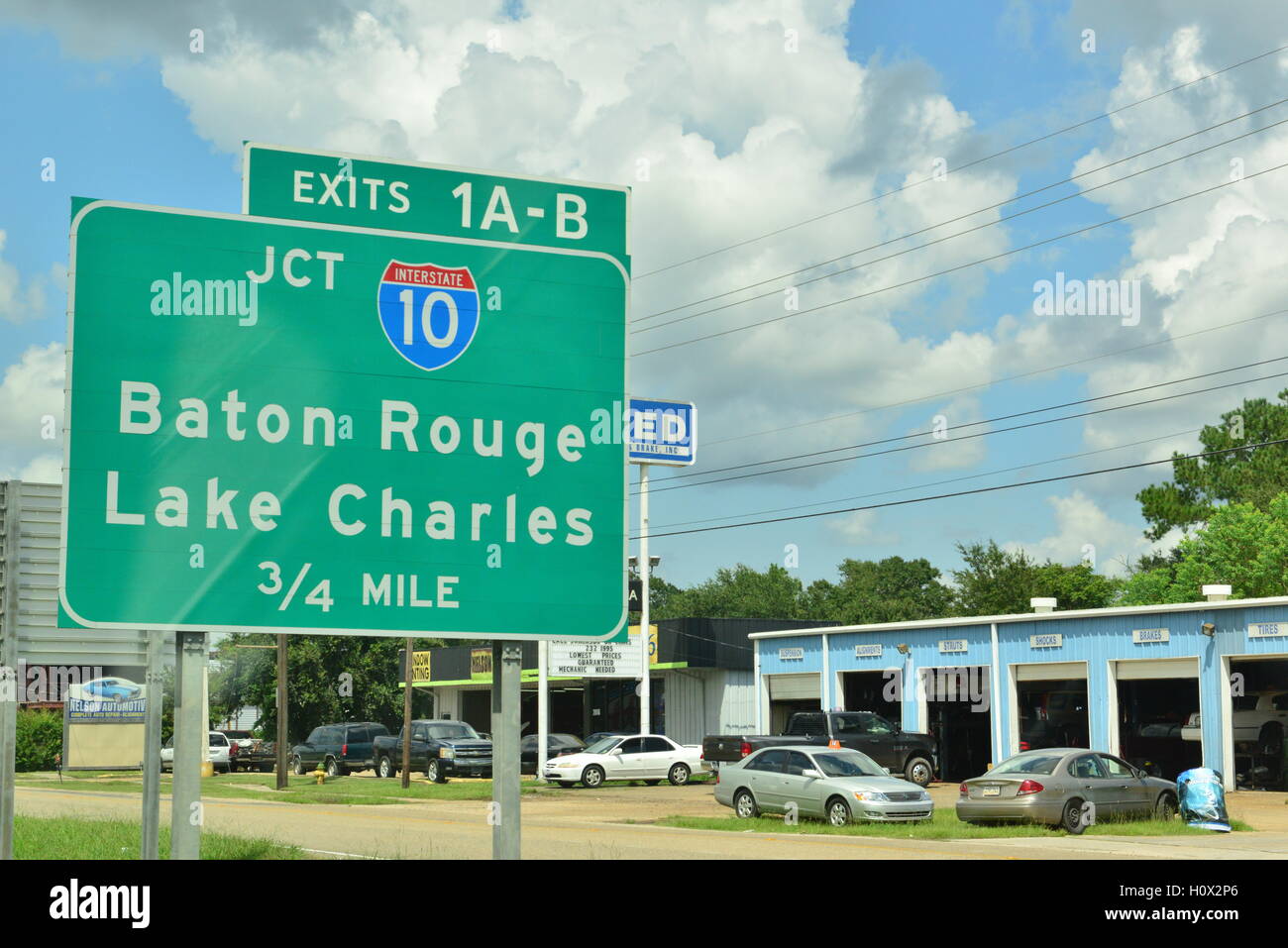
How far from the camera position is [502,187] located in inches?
340

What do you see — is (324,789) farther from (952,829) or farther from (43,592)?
(43,592)

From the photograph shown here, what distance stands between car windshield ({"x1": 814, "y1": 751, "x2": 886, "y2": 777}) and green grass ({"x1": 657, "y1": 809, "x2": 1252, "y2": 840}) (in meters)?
0.98

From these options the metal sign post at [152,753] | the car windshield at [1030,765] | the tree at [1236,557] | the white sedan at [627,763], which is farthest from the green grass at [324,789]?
the tree at [1236,557]

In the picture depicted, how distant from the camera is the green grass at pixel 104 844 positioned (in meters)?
17.2

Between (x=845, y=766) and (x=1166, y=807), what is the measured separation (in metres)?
5.96

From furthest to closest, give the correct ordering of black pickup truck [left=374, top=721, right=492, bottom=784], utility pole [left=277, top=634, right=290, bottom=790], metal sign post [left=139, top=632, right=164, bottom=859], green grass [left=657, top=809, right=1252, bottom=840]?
black pickup truck [left=374, top=721, right=492, bottom=784], utility pole [left=277, top=634, right=290, bottom=790], green grass [left=657, top=809, right=1252, bottom=840], metal sign post [left=139, top=632, right=164, bottom=859]

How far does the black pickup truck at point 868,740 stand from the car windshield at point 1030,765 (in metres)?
12.4

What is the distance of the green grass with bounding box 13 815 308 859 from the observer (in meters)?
17.2

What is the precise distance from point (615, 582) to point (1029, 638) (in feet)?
117

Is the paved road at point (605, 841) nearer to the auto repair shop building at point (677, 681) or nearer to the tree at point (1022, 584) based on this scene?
the auto repair shop building at point (677, 681)

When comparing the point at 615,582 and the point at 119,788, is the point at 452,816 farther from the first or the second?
the point at 615,582

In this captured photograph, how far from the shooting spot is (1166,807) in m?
27.1

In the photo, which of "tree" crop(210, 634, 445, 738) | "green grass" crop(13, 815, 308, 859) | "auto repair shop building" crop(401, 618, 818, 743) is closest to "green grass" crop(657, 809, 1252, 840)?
"green grass" crop(13, 815, 308, 859)

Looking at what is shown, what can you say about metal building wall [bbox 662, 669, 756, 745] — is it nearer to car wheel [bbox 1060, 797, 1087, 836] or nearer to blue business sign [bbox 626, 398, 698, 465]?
blue business sign [bbox 626, 398, 698, 465]
